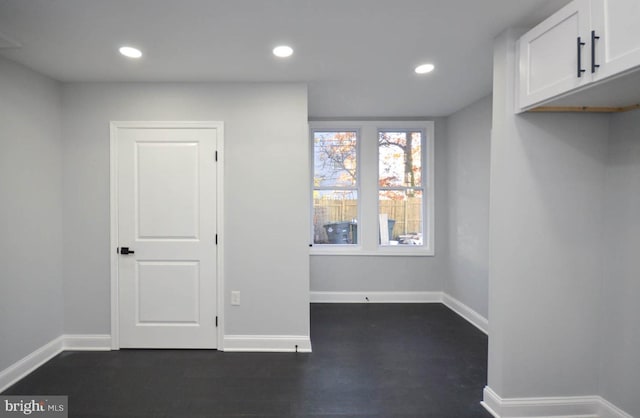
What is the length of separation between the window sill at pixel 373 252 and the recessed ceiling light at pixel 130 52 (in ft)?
9.84

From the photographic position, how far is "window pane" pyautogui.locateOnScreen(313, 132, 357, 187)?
4.77 metres

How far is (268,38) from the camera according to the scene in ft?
7.66

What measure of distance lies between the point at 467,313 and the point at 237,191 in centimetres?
297

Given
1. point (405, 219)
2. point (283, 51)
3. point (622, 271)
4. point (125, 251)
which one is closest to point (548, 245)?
point (622, 271)

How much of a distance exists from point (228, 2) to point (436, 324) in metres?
3.63

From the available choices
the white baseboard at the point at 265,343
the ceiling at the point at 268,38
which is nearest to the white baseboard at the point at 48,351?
the white baseboard at the point at 265,343

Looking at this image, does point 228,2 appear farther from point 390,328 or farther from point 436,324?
point 436,324

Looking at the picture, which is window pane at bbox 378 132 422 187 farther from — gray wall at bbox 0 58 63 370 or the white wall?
gray wall at bbox 0 58 63 370

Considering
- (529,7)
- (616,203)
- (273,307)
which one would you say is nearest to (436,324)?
(273,307)

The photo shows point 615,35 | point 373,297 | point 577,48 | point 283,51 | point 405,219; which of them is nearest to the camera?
point 615,35

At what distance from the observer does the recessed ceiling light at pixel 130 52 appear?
2482mm

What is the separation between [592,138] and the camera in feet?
7.16

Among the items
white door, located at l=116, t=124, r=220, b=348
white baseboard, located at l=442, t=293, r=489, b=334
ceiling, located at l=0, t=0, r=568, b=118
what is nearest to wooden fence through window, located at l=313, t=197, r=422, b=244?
white baseboard, located at l=442, t=293, r=489, b=334

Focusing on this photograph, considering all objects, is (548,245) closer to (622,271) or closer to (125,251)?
(622,271)
